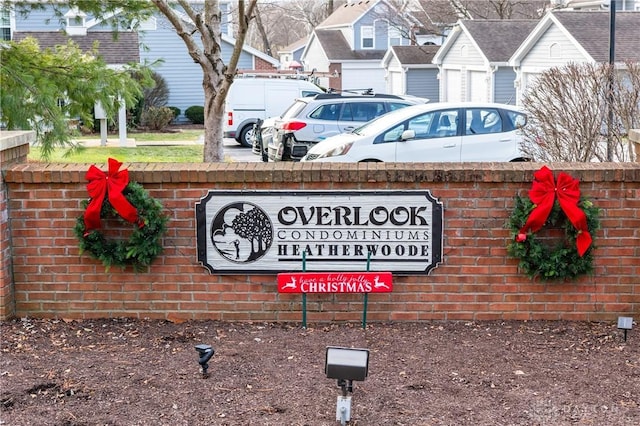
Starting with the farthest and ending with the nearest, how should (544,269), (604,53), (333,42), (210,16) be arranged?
(333,42)
(604,53)
(210,16)
(544,269)

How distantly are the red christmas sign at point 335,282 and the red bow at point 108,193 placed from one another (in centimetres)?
114

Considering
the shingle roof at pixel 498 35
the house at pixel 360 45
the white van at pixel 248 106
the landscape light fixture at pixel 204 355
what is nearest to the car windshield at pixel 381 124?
the landscape light fixture at pixel 204 355

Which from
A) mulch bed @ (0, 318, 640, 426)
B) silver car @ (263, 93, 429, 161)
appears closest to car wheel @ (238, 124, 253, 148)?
silver car @ (263, 93, 429, 161)

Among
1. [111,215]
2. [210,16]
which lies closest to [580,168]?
[111,215]

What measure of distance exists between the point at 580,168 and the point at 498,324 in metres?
1.23

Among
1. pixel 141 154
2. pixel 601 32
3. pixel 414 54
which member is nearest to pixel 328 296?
pixel 141 154

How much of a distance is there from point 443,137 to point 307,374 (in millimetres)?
9075

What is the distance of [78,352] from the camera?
5.52 m

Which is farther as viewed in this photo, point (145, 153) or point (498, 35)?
point (498, 35)

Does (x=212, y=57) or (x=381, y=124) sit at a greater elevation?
(x=212, y=57)

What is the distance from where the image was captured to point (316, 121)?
18625mm

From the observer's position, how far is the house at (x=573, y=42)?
24062mm

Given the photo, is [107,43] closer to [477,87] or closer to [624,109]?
[477,87]

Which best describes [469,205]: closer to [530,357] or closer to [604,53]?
[530,357]
